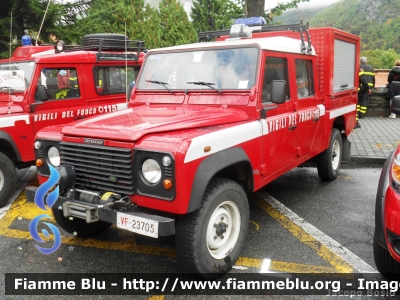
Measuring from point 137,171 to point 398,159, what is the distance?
1.95 metres

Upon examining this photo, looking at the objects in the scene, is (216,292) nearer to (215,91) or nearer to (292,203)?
(215,91)

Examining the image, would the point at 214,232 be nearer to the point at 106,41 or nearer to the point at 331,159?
the point at 331,159

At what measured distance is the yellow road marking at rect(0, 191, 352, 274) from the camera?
138 inches

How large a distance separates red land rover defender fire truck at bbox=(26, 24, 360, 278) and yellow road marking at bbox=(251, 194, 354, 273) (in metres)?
0.68

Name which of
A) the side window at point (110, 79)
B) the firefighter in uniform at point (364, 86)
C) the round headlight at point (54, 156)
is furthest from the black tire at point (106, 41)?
the firefighter in uniform at point (364, 86)

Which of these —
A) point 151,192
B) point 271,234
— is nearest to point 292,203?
point 271,234

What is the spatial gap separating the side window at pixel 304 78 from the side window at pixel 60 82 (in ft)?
11.6

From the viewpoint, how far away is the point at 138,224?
2.89m

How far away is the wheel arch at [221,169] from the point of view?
293 cm

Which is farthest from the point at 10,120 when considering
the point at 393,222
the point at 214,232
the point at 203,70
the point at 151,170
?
the point at 393,222

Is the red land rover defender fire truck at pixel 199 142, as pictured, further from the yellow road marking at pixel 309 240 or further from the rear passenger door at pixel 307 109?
the yellow road marking at pixel 309 240

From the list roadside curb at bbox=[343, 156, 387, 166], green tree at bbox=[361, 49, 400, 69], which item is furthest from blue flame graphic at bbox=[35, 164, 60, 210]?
green tree at bbox=[361, 49, 400, 69]

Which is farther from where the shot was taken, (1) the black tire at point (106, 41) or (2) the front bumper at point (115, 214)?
(1) the black tire at point (106, 41)

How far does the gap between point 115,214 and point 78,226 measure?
1253mm
